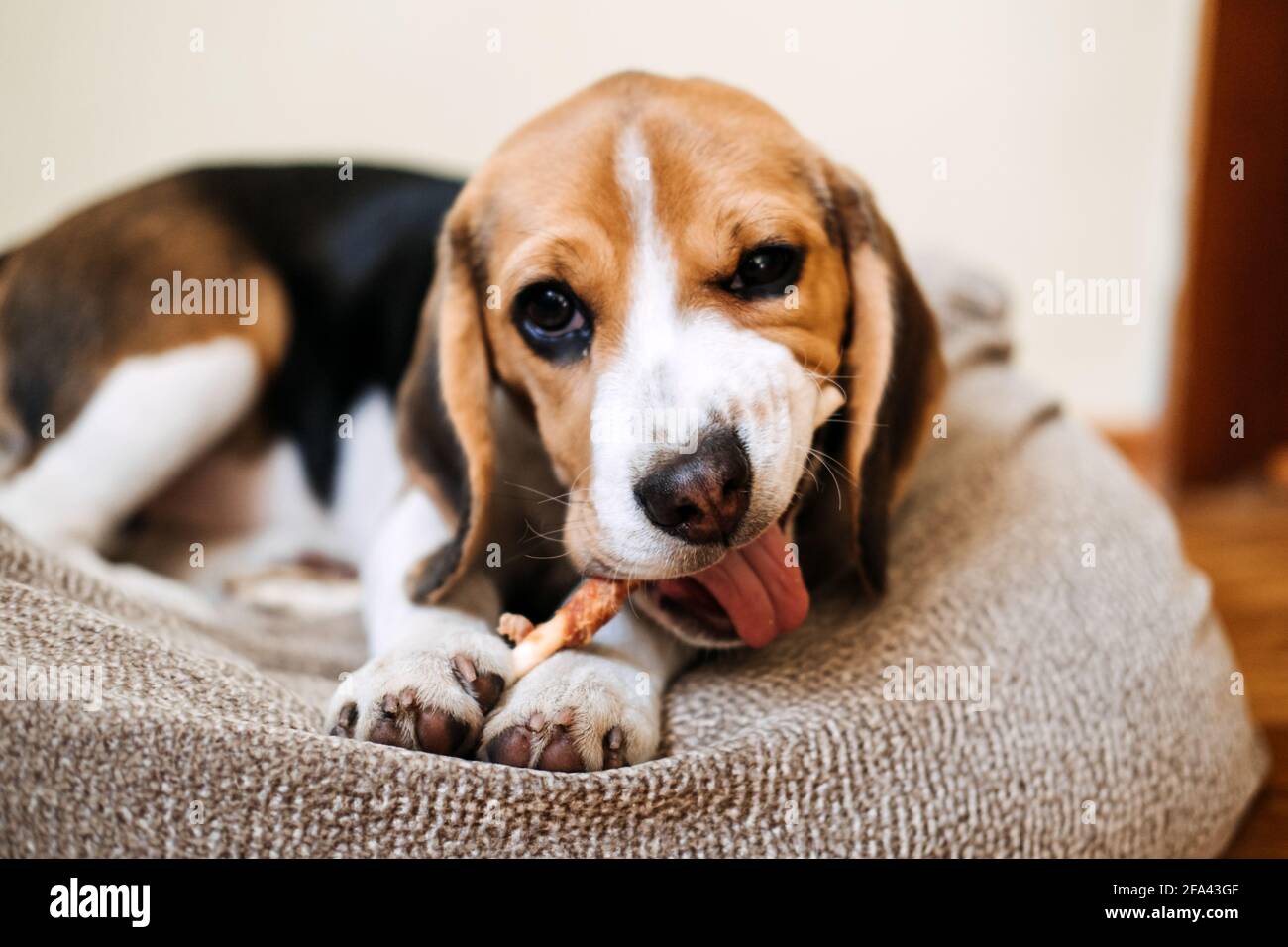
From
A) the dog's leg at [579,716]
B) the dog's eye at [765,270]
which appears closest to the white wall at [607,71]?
the dog's eye at [765,270]

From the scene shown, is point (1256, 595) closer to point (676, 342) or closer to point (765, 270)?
point (765, 270)

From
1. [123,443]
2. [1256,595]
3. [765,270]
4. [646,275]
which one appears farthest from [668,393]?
[1256,595]

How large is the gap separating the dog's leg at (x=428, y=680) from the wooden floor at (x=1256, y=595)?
1602mm

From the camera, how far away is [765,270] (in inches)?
80.0

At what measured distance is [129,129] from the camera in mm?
3994

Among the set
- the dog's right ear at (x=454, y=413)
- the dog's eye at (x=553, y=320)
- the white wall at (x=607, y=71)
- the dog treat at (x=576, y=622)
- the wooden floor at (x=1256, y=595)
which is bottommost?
the wooden floor at (x=1256, y=595)

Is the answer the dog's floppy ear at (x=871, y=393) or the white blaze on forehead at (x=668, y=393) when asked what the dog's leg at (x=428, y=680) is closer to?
the white blaze on forehead at (x=668, y=393)

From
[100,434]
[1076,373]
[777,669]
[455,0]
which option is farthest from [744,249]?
[1076,373]

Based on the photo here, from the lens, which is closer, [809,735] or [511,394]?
[809,735]

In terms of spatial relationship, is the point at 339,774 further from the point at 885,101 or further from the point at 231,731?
the point at 885,101

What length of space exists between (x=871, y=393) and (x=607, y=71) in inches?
76.5

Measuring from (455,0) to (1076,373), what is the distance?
3.15 meters

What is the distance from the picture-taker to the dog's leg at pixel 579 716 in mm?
1709
